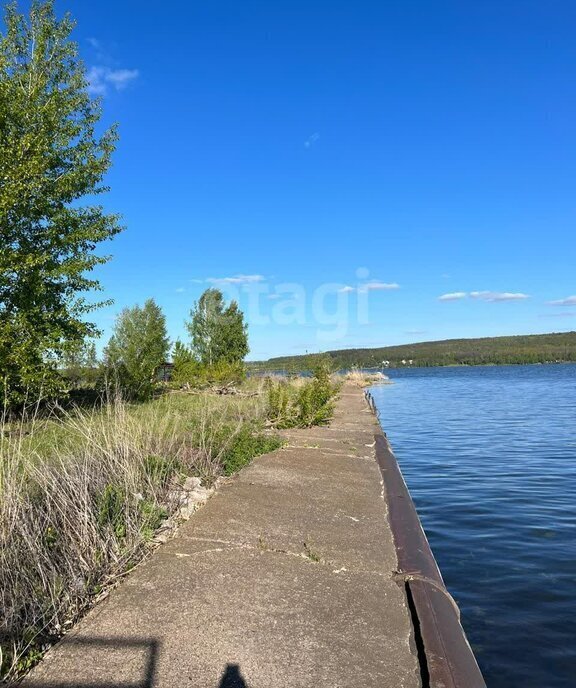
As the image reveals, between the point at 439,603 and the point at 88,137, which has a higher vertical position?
the point at 88,137

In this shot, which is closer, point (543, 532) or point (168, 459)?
point (168, 459)

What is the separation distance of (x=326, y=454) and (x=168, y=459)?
10.2 feet

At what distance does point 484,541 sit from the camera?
6977mm

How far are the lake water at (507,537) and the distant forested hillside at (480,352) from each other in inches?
3625

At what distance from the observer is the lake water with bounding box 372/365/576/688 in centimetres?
432

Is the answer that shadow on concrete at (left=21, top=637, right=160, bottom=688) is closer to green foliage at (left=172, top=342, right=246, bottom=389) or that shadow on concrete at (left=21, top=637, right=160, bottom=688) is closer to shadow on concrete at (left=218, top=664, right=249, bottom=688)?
shadow on concrete at (left=218, top=664, right=249, bottom=688)

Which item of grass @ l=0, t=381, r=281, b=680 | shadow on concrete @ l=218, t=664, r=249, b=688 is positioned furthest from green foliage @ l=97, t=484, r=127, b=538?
shadow on concrete @ l=218, t=664, r=249, b=688

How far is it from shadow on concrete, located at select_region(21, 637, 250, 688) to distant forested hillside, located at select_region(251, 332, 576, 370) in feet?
341

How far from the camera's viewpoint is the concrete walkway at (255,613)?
2.62 m

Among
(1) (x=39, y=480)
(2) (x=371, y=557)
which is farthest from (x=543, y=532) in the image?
(1) (x=39, y=480)

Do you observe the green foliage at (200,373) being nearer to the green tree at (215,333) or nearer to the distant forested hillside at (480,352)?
the green tree at (215,333)

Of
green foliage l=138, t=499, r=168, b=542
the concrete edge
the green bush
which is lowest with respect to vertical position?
the concrete edge

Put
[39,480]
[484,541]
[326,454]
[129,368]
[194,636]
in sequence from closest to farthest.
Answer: [194,636] < [39,480] < [484,541] < [326,454] < [129,368]

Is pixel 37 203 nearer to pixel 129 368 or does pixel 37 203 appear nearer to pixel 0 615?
pixel 129 368
